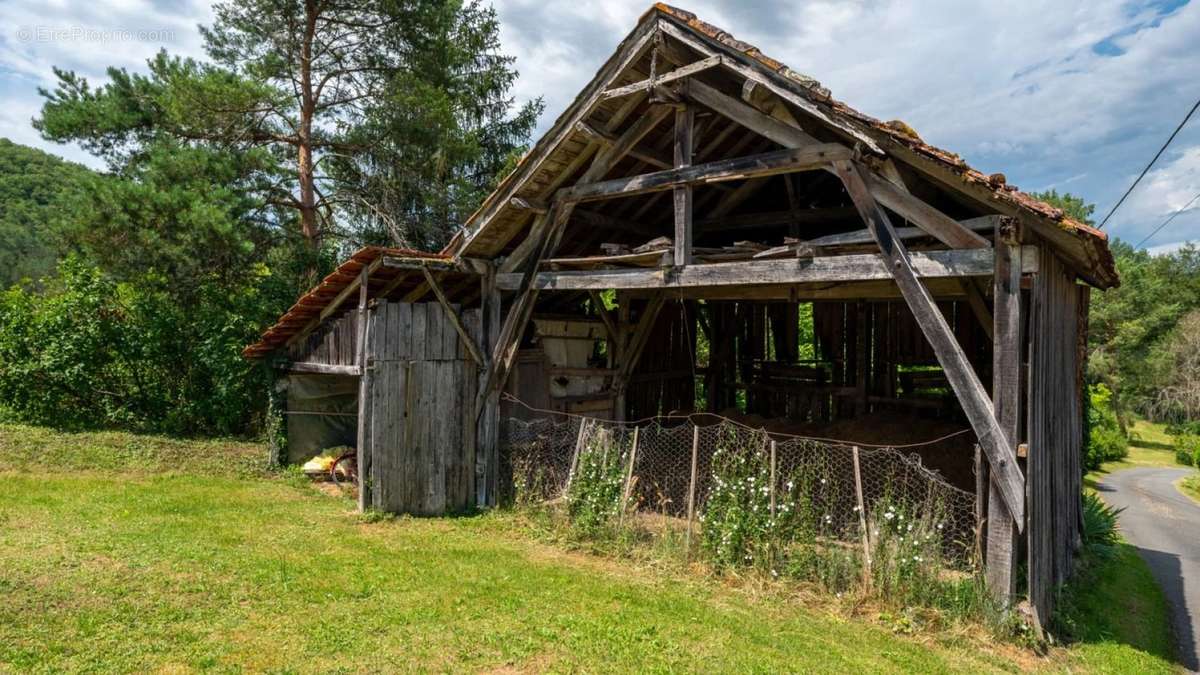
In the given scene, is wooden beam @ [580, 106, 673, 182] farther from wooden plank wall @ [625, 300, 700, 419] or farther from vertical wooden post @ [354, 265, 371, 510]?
wooden plank wall @ [625, 300, 700, 419]

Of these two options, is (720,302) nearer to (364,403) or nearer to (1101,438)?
(364,403)

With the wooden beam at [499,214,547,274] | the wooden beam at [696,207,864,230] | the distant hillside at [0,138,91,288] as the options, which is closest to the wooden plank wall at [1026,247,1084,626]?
the wooden beam at [696,207,864,230]

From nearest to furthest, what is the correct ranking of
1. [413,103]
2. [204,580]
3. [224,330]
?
1. [204,580]
2. [224,330]
3. [413,103]

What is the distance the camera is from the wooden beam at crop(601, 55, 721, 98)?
680cm

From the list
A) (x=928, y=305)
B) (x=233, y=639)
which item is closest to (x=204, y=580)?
A: (x=233, y=639)

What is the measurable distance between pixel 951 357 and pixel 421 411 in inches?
260

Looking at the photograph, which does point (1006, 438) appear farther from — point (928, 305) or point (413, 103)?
point (413, 103)

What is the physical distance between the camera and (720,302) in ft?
42.7

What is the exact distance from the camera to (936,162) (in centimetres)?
567

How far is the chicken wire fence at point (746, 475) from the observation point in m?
6.48

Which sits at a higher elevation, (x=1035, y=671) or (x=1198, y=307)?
(x=1198, y=307)

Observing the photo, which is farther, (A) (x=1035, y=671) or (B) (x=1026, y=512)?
(B) (x=1026, y=512)

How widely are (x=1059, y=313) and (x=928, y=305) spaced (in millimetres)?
2230

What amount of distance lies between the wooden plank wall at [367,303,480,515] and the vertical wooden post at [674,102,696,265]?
136 inches
